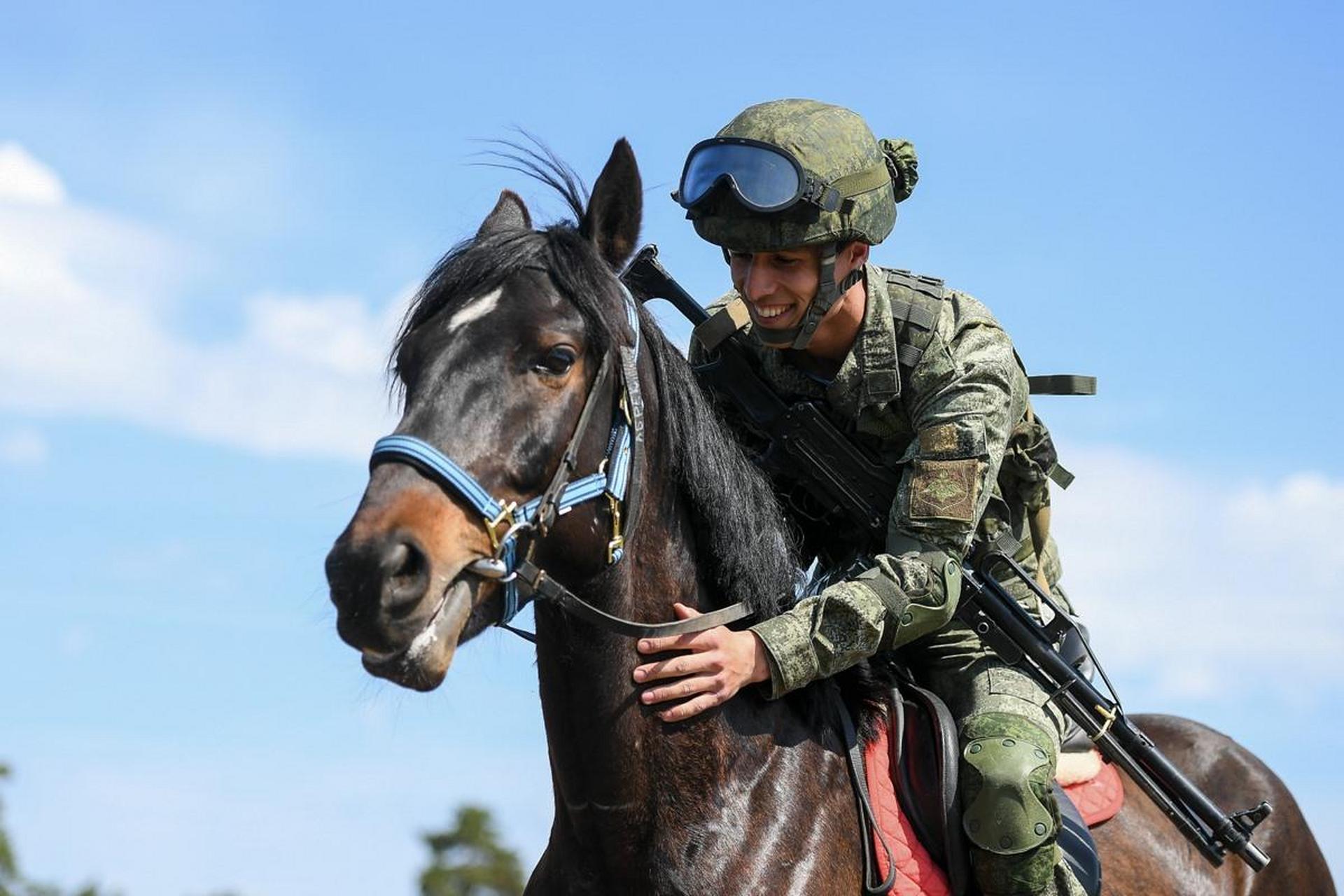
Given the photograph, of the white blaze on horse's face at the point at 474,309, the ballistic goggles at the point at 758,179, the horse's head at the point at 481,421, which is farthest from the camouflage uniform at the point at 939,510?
the white blaze on horse's face at the point at 474,309

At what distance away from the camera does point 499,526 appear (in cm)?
490

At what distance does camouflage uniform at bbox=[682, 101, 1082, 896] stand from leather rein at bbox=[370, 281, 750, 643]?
1.70 ft

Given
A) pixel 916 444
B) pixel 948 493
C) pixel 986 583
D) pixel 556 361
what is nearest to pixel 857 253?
pixel 916 444

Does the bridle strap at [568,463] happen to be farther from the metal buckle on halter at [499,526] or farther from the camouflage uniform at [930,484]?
the camouflage uniform at [930,484]

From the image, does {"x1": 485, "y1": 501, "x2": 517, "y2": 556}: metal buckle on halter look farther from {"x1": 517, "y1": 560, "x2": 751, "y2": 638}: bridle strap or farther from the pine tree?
the pine tree

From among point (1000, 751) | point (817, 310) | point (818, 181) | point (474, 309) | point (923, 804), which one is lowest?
point (923, 804)

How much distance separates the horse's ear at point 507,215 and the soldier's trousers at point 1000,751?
2.61 meters

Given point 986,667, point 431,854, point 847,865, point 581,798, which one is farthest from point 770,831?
point 431,854

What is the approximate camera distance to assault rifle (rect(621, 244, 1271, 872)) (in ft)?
21.8

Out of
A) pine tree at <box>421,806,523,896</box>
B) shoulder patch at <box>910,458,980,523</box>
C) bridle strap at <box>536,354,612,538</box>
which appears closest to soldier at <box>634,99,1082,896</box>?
shoulder patch at <box>910,458,980,523</box>

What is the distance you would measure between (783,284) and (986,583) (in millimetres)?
1651

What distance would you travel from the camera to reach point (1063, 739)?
685cm

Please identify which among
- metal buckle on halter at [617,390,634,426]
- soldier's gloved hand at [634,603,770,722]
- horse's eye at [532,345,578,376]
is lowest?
soldier's gloved hand at [634,603,770,722]

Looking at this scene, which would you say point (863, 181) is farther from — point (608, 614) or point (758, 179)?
point (608, 614)
